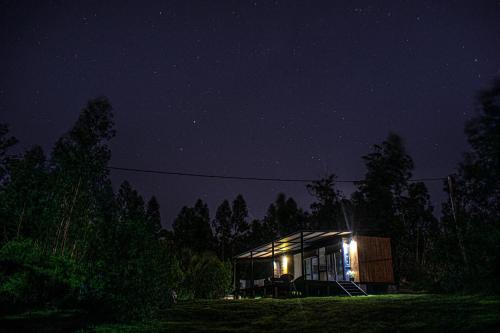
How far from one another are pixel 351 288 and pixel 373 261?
2954mm

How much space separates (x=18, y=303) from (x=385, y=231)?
3735 cm

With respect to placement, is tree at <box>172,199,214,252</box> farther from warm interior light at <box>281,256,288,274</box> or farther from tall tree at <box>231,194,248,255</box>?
warm interior light at <box>281,256,288,274</box>

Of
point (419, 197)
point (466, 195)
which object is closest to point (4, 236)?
point (466, 195)

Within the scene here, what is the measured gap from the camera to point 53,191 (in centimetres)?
1363

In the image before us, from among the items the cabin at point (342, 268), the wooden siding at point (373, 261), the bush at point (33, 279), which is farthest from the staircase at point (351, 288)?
the bush at point (33, 279)

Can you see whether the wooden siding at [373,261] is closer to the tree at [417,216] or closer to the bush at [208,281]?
the bush at [208,281]

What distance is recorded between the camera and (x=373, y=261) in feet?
74.2

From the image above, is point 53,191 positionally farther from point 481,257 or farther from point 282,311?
point 481,257

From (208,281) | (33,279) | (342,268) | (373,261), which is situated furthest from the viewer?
(208,281)

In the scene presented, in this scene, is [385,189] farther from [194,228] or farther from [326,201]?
[194,228]

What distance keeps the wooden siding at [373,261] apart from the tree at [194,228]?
4572cm

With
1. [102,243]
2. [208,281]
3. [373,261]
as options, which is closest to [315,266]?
[373,261]

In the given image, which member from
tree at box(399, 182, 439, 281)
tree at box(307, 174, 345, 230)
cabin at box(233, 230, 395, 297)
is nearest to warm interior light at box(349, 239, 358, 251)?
cabin at box(233, 230, 395, 297)

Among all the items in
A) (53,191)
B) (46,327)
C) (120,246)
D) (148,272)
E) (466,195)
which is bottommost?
(46,327)
